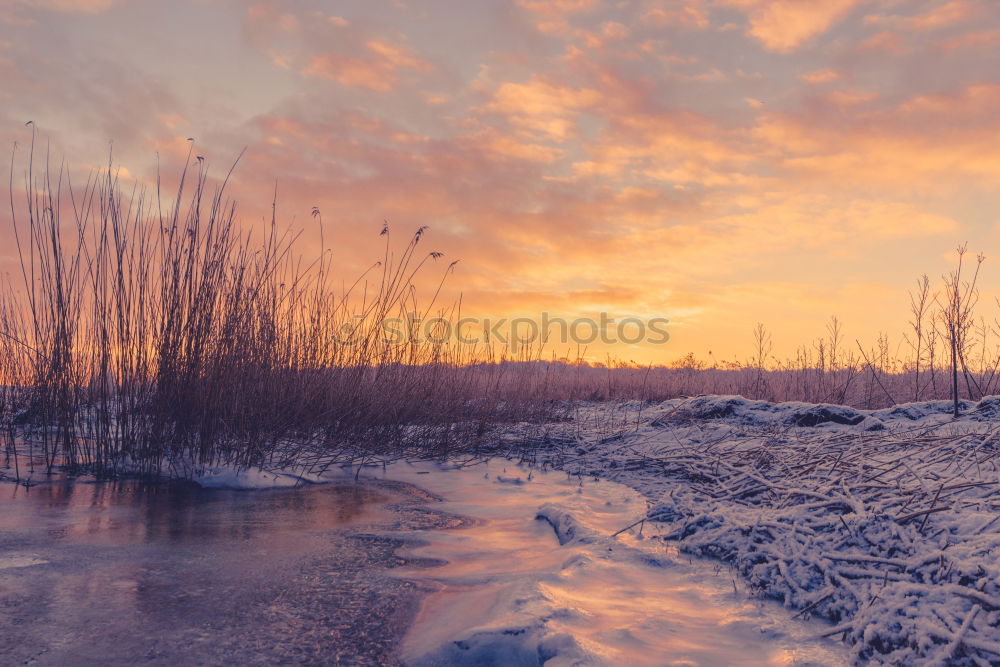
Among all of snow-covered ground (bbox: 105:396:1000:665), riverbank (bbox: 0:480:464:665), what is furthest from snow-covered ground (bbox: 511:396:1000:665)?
riverbank (bbox: 0:480:464:665)

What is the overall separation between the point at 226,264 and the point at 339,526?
89.5 inches

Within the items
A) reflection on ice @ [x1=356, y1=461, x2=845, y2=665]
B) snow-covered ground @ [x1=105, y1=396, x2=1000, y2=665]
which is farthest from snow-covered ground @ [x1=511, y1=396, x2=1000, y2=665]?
reflection on ice @ [x1=356, y1=461, x2=845, y2=665]

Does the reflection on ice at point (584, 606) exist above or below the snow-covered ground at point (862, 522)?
below

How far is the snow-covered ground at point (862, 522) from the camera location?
181 centimetres

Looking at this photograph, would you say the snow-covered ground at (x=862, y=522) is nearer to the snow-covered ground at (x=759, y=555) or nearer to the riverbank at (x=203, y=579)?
the snow-covered ground at (x=759, y=555)

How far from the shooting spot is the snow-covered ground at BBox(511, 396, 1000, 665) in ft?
5.95

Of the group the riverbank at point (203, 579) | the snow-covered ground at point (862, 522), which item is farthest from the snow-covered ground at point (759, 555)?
the riverbank at point (203, 579)

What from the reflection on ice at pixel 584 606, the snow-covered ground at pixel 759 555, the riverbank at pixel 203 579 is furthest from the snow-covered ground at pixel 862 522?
the riverbank at pixel 203 579

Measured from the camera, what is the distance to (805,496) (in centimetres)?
304

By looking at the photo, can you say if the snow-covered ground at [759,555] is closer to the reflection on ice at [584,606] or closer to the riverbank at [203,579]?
the reflection on ice at [584,606]

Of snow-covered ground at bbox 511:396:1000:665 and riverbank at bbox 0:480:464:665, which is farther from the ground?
snow-covered ground at bbox 511:396:1000:665

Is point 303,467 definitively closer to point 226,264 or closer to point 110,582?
point 226,264

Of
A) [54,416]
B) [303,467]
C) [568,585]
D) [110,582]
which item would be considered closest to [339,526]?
[110,582]

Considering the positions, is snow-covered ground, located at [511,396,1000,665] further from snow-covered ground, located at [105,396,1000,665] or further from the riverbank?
the riverbank
